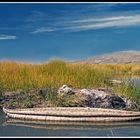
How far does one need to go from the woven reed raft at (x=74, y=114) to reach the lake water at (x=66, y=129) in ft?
0.62

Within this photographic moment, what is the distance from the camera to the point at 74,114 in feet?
41.5

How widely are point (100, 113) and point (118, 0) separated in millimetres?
2883

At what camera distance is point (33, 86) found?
48.2 ft

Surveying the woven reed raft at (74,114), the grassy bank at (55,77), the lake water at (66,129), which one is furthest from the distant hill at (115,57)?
the lake water at (66,129)

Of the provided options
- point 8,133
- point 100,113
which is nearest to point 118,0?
point 100,113

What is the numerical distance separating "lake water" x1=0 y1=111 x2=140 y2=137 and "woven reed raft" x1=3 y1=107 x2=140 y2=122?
0.19 m

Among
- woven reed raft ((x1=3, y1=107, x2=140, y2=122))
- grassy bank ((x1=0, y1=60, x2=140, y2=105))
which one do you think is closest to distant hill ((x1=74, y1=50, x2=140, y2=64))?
grassy bank ((x1=0, y1=60, x2=140, y2=105))

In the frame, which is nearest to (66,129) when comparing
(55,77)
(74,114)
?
(74,114)

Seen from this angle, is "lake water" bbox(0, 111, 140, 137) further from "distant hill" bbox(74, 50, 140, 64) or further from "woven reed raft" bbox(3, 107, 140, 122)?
"distant hill" bbox(74, 50, 140, 64)

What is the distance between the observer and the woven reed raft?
1250 centimetres

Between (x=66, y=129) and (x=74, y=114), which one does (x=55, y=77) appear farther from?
(x=66, y=129)

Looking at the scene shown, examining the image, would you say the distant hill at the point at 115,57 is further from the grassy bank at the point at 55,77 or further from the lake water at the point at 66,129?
the lake water at the point at 66,129

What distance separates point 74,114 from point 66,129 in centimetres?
86

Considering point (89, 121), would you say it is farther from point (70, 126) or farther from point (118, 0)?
point (118, 0)
